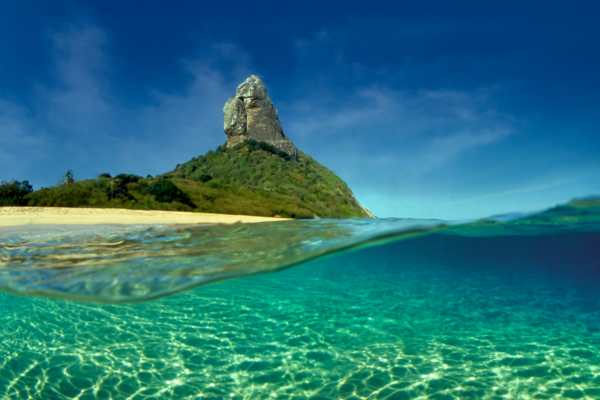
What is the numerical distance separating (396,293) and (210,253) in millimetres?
7150

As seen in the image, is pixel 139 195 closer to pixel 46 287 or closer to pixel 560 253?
pixel 46 287

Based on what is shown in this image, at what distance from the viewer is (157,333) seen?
7.70 m

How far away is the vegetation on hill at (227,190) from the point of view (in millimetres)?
29688

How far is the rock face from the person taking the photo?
9169 cm

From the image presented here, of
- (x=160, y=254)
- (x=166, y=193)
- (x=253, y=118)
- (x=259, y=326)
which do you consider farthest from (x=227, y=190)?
(x=253, y=118)

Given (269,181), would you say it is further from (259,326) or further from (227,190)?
(259,326)

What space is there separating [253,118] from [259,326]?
8939cm

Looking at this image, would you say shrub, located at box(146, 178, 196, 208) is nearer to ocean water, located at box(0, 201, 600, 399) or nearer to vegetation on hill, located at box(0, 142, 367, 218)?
vegetation on hill, located at box(0, 142, 367, 218)

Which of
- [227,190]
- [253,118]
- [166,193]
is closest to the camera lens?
[166,193]

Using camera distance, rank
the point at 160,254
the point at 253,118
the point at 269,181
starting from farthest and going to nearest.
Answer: the point at 253,118
the point at 269,181
the point at 160,254

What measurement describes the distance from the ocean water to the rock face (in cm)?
8083

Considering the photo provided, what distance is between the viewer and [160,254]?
28.6 ft

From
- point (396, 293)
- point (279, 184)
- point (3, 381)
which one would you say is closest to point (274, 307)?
point (396, 293)

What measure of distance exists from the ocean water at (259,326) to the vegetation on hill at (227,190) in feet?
64.0
